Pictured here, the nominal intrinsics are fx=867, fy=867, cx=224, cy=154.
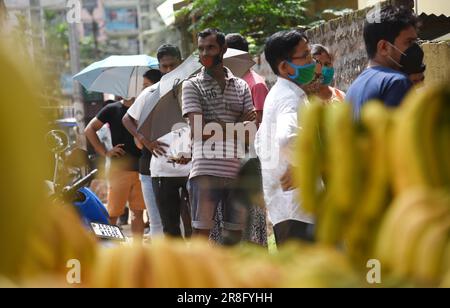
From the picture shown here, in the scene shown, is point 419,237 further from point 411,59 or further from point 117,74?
point 117,74

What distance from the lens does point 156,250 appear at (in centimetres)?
177

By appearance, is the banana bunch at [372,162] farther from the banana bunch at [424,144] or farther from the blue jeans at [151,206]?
the blue jeans at [151,206]

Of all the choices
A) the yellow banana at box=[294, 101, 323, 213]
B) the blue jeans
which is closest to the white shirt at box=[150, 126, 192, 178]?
the blue jeans

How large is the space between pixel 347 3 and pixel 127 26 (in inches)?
2171

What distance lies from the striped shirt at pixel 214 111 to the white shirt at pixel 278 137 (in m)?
0.88

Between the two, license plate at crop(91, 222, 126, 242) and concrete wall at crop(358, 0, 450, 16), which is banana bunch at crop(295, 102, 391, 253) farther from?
concrete wall at crop(358, 0, 450, 16)

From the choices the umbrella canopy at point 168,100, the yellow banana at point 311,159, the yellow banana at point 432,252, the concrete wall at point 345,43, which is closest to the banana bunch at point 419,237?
the yellow banana at point 432,252

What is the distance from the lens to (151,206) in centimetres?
625

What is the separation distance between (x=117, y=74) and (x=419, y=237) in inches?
319

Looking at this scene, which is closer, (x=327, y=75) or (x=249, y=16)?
(x=327, y=75)

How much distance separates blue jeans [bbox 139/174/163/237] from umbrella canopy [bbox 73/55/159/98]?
2807 mm

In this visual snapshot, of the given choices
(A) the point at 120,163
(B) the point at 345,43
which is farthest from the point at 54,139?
(B) the point at 345,43

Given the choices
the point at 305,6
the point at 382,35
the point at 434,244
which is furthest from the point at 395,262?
the point at 305,6

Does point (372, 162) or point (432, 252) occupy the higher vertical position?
point (372, 162)
